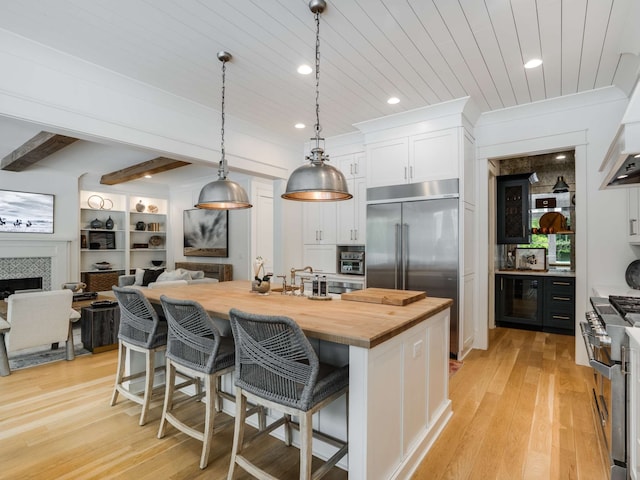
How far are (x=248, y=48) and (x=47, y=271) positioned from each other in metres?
6.28

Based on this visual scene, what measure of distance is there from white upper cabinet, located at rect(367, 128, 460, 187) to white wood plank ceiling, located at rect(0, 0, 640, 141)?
0.49m

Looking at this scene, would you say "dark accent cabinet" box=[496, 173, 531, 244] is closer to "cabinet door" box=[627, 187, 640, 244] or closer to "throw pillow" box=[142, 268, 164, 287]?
"cabinet door" box=[627, 187, 640, 244]

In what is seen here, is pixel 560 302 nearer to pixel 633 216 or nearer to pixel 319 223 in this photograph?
pixel 633 216

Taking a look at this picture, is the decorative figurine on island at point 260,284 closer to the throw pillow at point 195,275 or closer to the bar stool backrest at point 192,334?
the bar stool backrest at point 192,334

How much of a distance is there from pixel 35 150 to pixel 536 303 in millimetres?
7269

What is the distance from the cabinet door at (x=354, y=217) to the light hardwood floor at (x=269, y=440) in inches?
87.1

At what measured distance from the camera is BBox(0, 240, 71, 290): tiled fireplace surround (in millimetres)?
6055

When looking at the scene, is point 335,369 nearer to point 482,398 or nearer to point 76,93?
point 482,398

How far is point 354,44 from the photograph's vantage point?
8.55 feet

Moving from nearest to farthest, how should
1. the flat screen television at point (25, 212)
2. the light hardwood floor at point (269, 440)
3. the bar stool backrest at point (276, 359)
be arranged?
the bar stool backrest at point (276, 359)
the light hardwood floor at point (269, 440)
the flat screen television at point (25, 212)

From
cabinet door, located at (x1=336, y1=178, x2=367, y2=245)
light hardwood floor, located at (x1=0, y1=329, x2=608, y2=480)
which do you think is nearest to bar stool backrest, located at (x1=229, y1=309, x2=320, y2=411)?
light hardwood floor, located at (x1=0, y1=329, x2=608, y2=480)

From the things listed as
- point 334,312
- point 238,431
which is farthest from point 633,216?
point 238,431

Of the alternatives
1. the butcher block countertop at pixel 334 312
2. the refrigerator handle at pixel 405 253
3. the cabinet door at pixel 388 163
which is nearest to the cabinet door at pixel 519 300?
the refrigerator handle at pixel 405 253

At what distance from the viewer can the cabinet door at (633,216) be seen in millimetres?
3145
